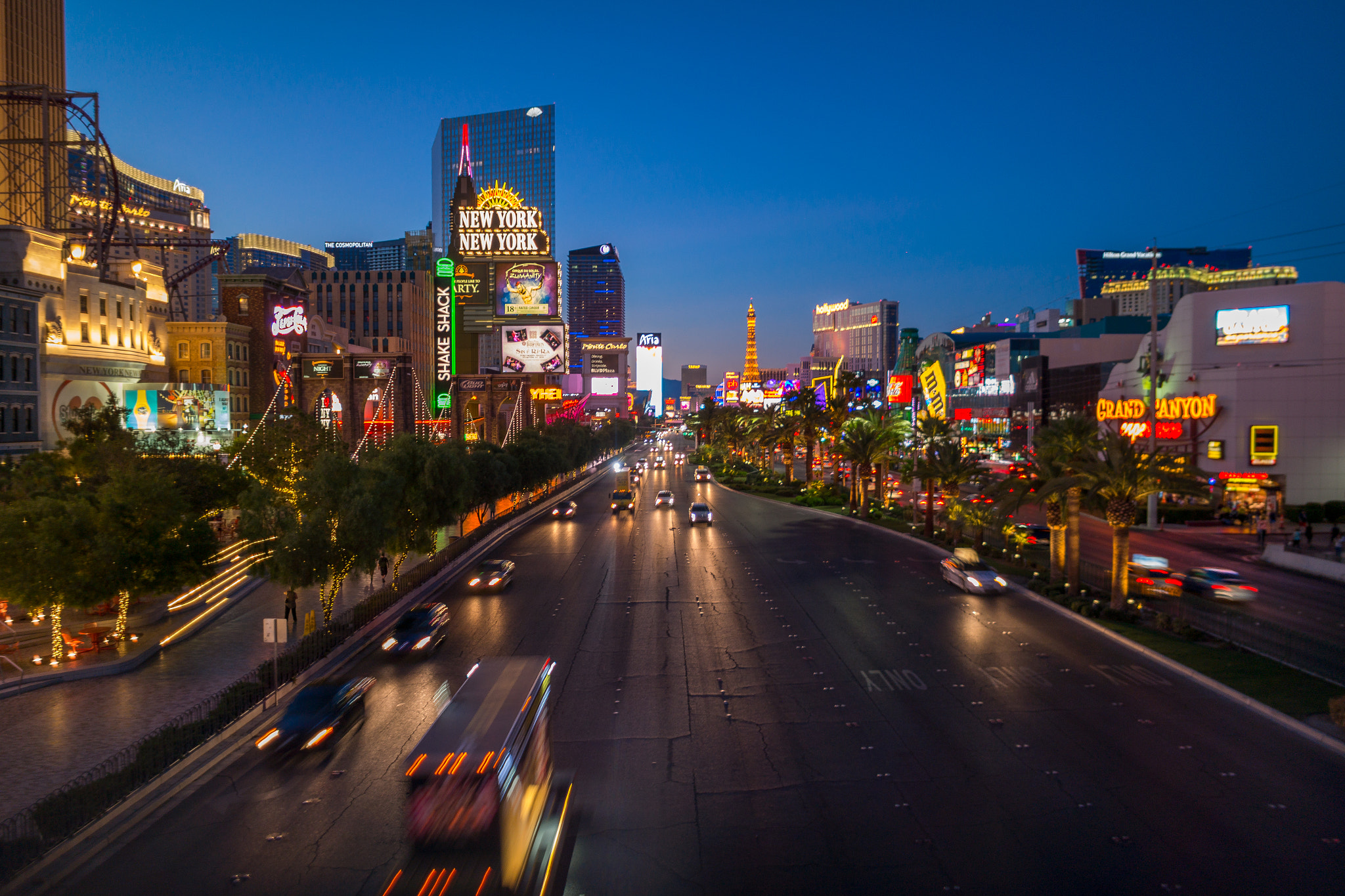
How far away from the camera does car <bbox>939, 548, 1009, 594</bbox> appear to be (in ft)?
96.2

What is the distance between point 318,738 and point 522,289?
262 ft

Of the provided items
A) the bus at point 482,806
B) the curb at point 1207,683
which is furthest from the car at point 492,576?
the curb at point 1207,683

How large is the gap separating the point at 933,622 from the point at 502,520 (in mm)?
32366

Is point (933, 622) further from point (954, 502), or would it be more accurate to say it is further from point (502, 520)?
point (502, 520)

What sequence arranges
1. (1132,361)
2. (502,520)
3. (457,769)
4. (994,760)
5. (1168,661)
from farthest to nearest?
(1132,361) → (502,520) → (1168,661) → (994,760) → (457,769)

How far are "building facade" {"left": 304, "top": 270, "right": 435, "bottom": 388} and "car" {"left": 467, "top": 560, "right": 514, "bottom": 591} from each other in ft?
362

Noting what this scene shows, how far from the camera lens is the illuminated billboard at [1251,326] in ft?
182

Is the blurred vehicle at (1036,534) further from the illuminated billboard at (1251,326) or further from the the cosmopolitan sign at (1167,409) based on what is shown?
the illuminated billboard at (1251,326)

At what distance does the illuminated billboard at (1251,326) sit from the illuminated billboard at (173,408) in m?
82.1

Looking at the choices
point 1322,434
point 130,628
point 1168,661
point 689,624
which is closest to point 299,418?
point 130,628

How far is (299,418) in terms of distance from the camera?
121 ft

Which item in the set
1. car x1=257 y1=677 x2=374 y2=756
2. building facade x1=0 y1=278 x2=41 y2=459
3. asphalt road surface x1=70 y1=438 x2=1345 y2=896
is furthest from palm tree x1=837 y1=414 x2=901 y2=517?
building facade x1=0 y1=278 x2=41 y2=459

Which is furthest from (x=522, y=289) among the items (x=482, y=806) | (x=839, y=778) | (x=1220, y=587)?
(x=482, y=806)

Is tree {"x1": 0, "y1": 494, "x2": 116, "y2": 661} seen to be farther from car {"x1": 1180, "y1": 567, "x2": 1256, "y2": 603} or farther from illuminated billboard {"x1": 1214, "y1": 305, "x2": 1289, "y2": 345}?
illuminated billboard {"x1": 1214, "y1": 305, "x2": 1289, "y2": 345}
